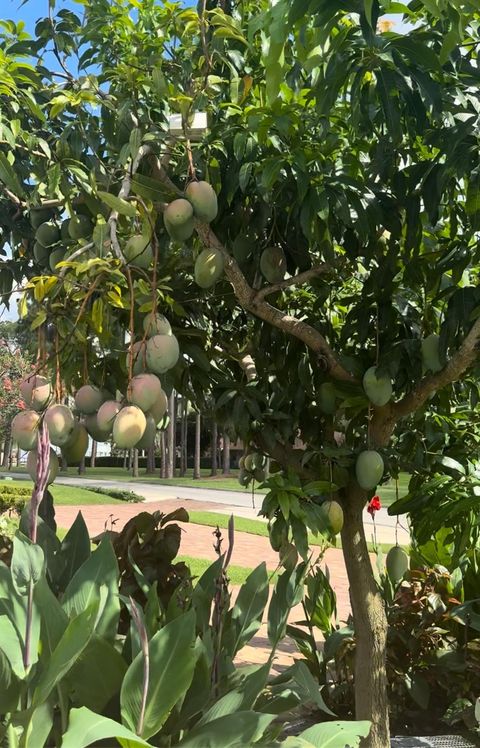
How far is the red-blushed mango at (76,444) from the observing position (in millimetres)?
1469

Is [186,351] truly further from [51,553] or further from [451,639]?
[451,639]

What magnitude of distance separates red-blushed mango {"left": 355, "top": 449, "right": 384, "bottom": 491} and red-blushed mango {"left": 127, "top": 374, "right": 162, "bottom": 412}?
115cm

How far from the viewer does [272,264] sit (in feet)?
7.75

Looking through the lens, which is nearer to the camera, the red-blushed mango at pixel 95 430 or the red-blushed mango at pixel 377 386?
the red-blushed mango at pixel 95 430

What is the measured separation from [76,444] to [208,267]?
2.50 feet

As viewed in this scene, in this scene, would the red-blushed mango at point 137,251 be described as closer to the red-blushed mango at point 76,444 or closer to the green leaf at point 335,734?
the red-blushed mango at point 76,444

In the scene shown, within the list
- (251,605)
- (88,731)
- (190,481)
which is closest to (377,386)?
(251,605)

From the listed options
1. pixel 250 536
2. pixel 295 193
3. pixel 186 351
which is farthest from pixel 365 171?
pixel 250 536

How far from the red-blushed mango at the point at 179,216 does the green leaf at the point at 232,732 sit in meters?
1.11

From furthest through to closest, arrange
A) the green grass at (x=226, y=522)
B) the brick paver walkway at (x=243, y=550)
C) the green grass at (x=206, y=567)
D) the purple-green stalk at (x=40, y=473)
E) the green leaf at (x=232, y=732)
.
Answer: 1. the green grass at (x=226, y=522)
2. the green grass at (x=206, y=567)
3. the brick paver walkway at (x=243, y=550)
4. the green leaf at (x=232, y=732)
5. the purple-green stalk at (x=40, y=473)

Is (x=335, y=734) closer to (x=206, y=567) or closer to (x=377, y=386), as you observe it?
(x=377, y=386)

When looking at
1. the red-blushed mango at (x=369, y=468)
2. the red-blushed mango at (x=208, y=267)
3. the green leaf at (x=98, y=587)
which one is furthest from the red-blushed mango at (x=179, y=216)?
the red-blushed mango at (x=369, y=468)

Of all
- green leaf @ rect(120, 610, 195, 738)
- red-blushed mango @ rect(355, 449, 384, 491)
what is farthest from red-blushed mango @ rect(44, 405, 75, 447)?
red-blushed mango @ rect(355, 449, 384, 491)

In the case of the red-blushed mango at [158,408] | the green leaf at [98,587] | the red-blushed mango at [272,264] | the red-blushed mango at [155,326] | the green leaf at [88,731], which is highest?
the red-blushed mango at [272,264]
